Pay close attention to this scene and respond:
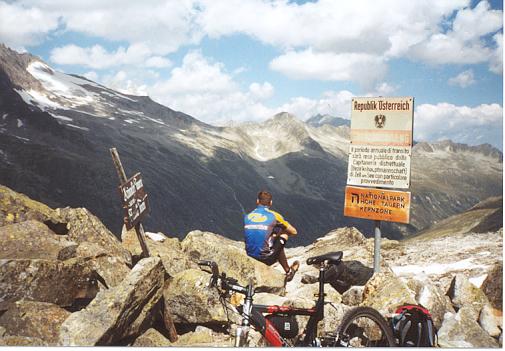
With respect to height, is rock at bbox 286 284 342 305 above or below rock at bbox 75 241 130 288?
below

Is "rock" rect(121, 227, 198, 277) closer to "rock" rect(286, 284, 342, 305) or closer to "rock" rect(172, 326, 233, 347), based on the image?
"rock" rect(172, 326, 233, 347)

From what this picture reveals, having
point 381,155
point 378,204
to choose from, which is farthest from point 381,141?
point 378,204

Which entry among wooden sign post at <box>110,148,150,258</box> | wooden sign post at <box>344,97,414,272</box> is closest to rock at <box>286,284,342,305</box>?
wooden sign post at <box>344,97,414,272</box>

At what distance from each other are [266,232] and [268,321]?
165 inches

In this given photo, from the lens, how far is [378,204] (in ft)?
37.6

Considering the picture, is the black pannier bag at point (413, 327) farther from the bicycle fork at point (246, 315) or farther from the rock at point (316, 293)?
the bicycle fork at point (246, 315)

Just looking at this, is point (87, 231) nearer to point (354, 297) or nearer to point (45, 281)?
point (45, 281)

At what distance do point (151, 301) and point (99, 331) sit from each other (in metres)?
1.60

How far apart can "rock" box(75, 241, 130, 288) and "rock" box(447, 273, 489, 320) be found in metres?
9.22

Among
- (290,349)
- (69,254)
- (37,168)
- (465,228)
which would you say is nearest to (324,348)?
(290,349)

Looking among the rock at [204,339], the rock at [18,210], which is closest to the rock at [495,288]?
the rock at [204,339]

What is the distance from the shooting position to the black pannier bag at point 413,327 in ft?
28.6

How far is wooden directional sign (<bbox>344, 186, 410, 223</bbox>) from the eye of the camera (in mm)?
11203

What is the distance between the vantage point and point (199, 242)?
15625mm
